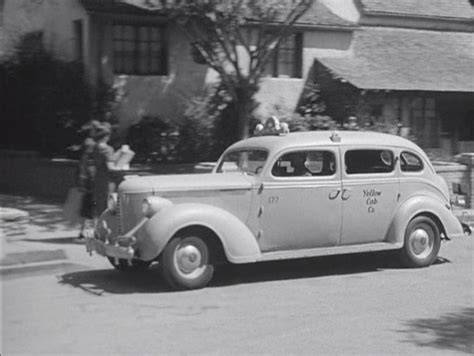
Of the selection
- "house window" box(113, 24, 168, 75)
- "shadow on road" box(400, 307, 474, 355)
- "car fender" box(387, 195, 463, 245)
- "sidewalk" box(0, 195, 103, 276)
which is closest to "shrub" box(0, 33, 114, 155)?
"house window" box(113, 24, 168, 75)

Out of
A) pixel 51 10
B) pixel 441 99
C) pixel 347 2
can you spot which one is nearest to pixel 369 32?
pixel 347 2

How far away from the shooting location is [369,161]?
33.6 feet

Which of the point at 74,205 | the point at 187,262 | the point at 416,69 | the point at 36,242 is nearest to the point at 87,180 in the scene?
the point at 74,205

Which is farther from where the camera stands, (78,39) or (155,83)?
(155,83)

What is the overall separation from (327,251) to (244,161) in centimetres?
156

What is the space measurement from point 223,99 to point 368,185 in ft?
34.8

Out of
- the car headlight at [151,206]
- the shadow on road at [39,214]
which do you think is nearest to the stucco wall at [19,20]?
the shadow on road at [39,214]

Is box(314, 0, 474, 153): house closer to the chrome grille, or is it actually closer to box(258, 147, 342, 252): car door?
box(258, 147, 342, 252): car door

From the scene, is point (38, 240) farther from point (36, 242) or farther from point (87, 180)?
point (87, 180)

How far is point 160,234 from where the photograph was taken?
852 centimetres

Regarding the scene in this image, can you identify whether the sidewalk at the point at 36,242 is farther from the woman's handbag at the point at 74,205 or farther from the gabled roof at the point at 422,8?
the gabled roof at the point at 422,8

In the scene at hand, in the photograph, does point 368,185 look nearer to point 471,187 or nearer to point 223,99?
point 471,187

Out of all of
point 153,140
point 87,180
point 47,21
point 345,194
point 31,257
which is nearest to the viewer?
point 345,194

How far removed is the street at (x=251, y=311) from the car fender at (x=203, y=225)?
45 centimetres
